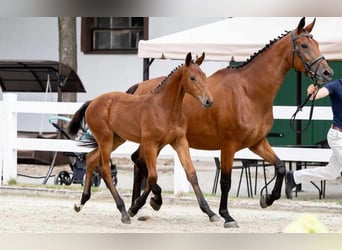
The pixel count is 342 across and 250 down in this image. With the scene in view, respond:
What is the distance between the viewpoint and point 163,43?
10.6m

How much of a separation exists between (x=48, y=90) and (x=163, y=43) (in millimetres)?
2650

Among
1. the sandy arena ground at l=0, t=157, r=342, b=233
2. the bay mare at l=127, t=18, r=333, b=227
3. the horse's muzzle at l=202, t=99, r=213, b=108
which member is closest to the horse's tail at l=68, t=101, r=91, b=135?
the sandy arena ground at l=0, t=157, r=342, b=233

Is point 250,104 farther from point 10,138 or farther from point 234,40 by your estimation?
point 10,138

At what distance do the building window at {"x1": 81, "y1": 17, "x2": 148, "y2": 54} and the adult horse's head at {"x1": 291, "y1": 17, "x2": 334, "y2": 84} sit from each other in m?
9.32

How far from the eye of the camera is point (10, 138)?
11484 mm

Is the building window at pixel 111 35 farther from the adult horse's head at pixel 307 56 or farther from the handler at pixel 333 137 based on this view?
the adult horse's head at pixel 307 56

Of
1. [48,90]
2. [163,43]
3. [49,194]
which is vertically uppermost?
[163,43]

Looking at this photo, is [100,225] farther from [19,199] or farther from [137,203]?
[19,199]

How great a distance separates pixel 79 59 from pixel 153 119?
9663 millimetres

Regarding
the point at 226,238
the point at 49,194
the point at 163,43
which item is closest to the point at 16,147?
the point at 49,194

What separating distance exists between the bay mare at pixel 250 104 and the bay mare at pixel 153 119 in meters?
0.30

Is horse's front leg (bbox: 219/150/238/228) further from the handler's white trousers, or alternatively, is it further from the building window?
the building window

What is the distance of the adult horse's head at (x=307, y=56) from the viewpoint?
7.05 m

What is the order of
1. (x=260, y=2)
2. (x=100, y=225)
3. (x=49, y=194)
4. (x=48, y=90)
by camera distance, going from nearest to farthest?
(x=260, y=2) < (x=100, y=225) < (x=49, y=194) < (x=48, y=90)
